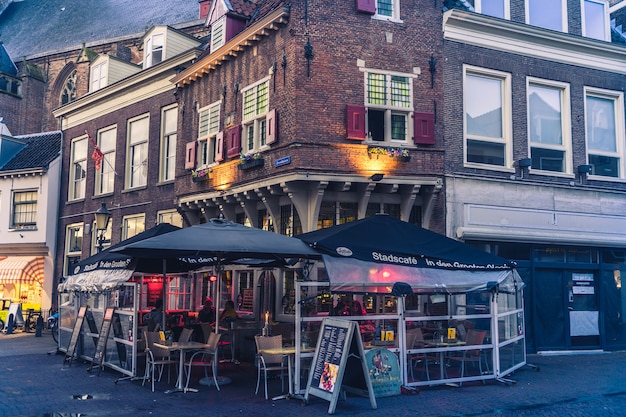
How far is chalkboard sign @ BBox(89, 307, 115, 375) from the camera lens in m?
13.4

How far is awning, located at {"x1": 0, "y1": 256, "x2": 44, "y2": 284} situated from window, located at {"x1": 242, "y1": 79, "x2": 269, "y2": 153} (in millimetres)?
16545

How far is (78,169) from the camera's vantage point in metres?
28.6

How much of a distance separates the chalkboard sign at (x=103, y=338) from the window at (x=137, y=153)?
11.1 metres

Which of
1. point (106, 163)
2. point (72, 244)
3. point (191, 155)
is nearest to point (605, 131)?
point (191, 155)

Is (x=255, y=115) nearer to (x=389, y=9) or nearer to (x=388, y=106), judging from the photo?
(x=388, y=106)

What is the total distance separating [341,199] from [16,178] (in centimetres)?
2031

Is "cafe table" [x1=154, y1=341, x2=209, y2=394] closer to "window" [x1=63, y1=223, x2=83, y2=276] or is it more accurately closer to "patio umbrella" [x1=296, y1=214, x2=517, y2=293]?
"patio umbrella" [x1=296, y1=214, x2=517, y2=293]

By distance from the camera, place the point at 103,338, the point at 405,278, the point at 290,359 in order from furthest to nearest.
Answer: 1. the point at 103,338
2. the point at 405,278
3. the point at 290,359

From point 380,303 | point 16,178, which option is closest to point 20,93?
point 16,178

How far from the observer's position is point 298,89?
15336mm

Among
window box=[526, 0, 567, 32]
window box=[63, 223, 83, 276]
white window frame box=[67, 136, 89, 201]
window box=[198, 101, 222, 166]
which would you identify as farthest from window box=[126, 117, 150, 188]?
window box=[526, 0, 567, 32]

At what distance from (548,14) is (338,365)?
13993mm

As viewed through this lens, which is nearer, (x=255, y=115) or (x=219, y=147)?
(x=255, y=115)

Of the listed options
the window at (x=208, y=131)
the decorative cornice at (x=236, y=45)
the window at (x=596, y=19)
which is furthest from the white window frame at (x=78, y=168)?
the window at (x=596, y=19)
